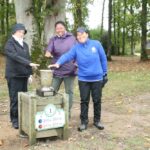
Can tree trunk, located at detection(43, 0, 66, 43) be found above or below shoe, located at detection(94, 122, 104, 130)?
above

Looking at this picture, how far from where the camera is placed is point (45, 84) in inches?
266

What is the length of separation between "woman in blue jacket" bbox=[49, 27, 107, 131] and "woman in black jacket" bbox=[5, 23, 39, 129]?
22.2 inches

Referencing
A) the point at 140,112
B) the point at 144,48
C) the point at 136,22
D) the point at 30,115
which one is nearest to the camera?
the point at 30,115

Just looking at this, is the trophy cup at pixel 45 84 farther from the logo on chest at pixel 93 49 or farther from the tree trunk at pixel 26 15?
the tree trunk at pixel 26 15

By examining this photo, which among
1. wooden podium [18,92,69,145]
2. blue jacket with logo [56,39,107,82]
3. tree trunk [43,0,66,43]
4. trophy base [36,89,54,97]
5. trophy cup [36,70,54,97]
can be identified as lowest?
wooden podium [18,92,69,145]

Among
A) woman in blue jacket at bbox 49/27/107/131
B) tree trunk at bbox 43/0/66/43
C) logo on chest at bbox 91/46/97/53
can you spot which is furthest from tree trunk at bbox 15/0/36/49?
logo on chest at bbox 91/46/97/53

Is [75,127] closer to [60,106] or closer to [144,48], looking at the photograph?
[60,106]

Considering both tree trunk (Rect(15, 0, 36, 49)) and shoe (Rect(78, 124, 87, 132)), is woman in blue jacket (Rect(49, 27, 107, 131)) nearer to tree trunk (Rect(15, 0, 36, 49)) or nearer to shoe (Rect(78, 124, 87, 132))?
shoe (Rect(78, 124, 87, 132))

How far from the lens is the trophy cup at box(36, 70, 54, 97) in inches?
263

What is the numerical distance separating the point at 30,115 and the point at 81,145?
0.96 metres

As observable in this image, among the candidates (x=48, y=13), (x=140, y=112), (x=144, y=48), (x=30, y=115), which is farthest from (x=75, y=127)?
(x=144, y=48)

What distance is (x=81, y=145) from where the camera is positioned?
6.66 m

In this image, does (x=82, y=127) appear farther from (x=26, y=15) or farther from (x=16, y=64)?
(x=26, y=15)

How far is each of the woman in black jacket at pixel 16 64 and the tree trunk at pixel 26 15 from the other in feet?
23.6
